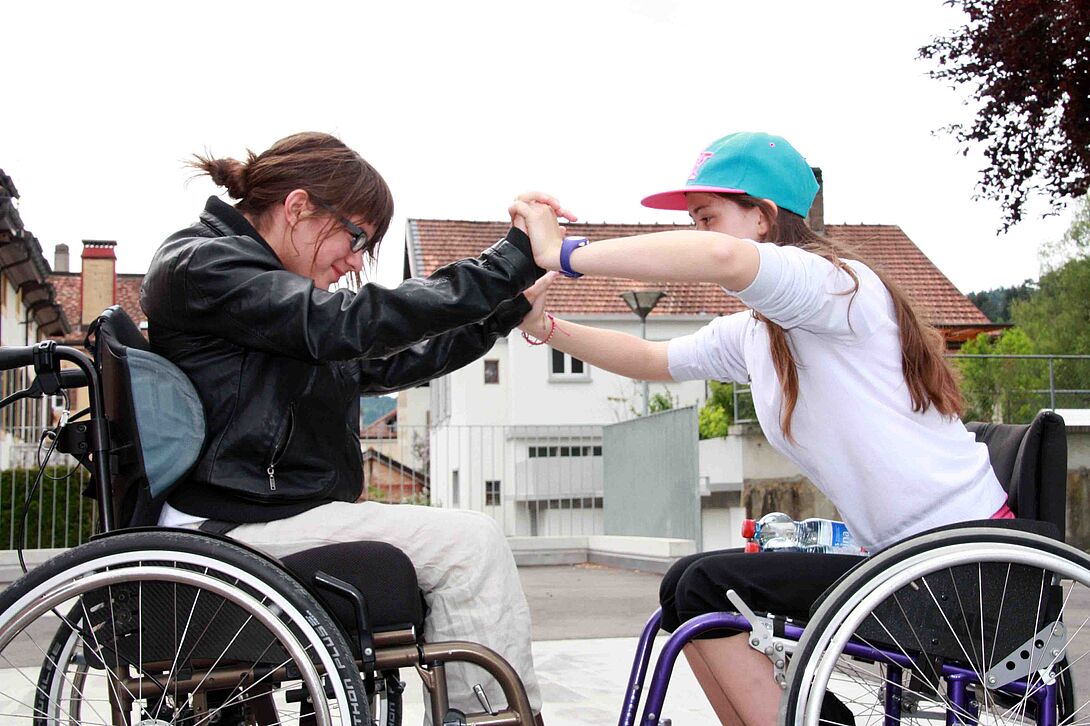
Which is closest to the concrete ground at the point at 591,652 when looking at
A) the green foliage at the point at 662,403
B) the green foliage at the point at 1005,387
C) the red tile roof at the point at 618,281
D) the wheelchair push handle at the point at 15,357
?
→ the wheelchair push handle at the point at 15,357

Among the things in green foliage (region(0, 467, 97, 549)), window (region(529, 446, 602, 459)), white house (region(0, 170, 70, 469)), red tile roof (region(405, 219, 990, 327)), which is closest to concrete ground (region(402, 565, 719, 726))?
window (region(529, 446, 602, 459))

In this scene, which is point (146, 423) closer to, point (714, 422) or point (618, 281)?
point (714, 422)

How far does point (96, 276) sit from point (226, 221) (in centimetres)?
3427

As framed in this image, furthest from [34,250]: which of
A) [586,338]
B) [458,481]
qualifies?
[586,338]

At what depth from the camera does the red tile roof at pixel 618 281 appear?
30.7 m

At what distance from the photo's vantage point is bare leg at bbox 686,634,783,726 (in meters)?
2.19

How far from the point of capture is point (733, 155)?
255cm

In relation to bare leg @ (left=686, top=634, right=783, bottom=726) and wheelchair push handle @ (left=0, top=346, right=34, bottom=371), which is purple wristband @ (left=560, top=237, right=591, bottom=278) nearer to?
bare leg @ (left=686, top=634, right=783, bottom=726)

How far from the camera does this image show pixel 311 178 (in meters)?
2.41

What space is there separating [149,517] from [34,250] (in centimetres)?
2258

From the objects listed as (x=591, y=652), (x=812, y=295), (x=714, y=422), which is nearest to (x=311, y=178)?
(x=812, y=295)

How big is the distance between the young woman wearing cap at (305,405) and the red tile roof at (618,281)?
2737 cm

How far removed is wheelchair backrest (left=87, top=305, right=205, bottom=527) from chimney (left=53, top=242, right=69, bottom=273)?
162 ft

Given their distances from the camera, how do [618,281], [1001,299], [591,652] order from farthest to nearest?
[618,281] < [1001,299] < [591,652]
